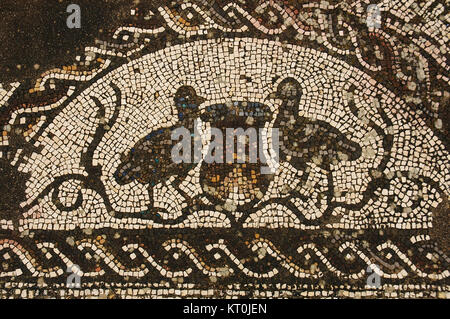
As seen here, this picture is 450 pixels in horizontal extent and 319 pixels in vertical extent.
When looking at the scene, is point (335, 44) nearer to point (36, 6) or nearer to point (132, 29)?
point (132, 29)

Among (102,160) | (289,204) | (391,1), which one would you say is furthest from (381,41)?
(102,160)
